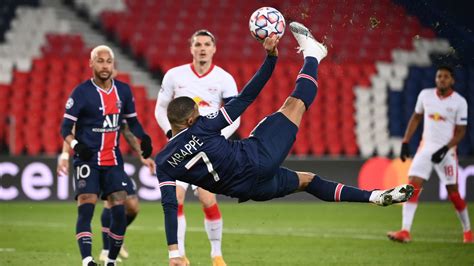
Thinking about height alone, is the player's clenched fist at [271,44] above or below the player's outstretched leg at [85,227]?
above

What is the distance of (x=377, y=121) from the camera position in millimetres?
18688

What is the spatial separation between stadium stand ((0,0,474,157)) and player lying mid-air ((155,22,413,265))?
27.4 feet

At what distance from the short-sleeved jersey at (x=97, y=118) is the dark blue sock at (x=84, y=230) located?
503 millimetres

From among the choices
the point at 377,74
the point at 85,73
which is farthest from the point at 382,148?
the point at 85,73

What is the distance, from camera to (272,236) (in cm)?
1185

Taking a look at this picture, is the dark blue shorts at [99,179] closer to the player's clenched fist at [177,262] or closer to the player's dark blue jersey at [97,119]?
Answer: the player's dark blue jersey at [97,119]

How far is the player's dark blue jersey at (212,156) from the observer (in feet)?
23.3

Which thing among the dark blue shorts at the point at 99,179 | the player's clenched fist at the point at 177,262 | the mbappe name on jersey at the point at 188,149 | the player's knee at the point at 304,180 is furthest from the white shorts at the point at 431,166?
the player's clenched fist at the point at 177,262

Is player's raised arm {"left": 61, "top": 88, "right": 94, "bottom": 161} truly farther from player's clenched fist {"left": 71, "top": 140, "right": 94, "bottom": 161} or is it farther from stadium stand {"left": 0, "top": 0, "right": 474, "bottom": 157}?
stadium stand {"left": 0, "top": 0, "right": 474, "bottom": 157}

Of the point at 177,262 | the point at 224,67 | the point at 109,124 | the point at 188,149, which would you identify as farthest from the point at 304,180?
the point at 224,67

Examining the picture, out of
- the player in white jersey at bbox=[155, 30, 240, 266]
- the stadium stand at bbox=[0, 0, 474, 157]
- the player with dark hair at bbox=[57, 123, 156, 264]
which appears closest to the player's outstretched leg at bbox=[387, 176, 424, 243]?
the player in white jersey at bbox=[155, 30, 240, 266]

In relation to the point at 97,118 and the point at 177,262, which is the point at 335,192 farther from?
the point at 97,118

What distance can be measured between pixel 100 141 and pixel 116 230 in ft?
2.84

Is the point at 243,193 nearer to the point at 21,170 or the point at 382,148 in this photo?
the point at 21,170
